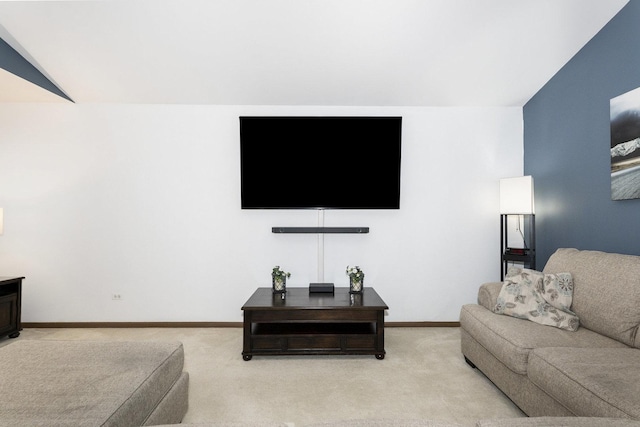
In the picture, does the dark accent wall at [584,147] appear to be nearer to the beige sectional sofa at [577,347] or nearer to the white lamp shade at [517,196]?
the white lamp shade at [517,196]

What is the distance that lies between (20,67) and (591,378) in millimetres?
4750

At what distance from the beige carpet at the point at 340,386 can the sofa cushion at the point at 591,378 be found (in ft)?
1.70

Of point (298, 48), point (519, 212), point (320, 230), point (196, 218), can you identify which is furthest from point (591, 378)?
point (196, 218)

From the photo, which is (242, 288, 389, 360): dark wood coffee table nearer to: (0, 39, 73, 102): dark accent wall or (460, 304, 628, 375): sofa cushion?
(460, 304, 628, 375): sofa cushion

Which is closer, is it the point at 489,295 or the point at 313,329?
the point at 489,295

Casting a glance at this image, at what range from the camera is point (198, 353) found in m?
3.23

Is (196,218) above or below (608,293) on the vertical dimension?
above

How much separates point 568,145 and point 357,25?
2.21 metres

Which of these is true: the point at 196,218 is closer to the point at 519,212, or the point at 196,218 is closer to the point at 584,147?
the point at 519,212

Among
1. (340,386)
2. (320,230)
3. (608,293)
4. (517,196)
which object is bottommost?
(340,386)

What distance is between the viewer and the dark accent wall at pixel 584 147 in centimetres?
275

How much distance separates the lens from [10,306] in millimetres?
3596

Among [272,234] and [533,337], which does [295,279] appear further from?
[533,337]

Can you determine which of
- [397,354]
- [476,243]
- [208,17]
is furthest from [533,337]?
[208,17]
